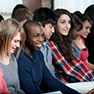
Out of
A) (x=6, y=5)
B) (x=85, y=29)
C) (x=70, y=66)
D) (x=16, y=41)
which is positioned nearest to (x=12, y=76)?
(x=16, y=41)

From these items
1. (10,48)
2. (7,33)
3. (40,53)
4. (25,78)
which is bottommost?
(25,78)

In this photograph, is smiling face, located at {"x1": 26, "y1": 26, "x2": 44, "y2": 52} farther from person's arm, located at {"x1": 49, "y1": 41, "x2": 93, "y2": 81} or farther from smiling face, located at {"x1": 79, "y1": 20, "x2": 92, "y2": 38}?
smiling face, located at {"x1": 79, "y1": 20, "x2": 92, "y2": 38}

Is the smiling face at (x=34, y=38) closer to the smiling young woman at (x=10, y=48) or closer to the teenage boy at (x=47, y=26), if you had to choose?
the smiling young woman at (x=10, y=48)

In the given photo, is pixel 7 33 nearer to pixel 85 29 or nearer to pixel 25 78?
pixel 25 78

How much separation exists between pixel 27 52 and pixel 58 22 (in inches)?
30.2

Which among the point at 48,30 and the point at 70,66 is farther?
the point at 70,66

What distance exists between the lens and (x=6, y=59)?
133cm

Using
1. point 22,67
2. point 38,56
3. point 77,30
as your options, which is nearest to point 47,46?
point 38,56

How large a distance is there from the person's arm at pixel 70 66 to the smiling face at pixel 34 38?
20.6 inches

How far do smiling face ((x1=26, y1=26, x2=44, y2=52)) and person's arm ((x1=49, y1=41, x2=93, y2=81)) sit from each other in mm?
523

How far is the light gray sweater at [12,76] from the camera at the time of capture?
1293 mm

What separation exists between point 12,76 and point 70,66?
0.90m

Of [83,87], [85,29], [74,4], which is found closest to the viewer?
[83,87]

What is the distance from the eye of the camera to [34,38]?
1.48m
